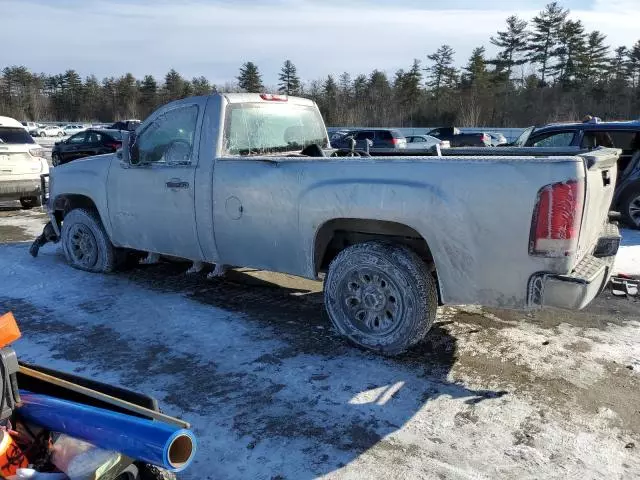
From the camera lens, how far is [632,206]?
9.10 m

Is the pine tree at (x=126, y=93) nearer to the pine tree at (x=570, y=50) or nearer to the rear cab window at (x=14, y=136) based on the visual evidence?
the pine tree at (x=570, y=50)

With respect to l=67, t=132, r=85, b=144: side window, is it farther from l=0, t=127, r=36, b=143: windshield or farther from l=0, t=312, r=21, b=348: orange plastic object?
l=0, t=312, r=21, b=348: orange plastic object

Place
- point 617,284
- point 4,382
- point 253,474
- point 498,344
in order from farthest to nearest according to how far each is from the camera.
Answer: point 617,284
point 498,344
point 253,474
point 4,382

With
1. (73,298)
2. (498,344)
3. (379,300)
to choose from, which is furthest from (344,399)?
(73,298)

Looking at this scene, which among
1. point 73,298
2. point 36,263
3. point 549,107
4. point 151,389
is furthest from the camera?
point 549,107

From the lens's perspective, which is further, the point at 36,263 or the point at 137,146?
the point at 36,263

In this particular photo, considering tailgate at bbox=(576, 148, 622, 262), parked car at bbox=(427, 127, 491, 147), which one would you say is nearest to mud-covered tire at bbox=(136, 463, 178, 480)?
tailgate at bbox=(576, 148, 622, 262)

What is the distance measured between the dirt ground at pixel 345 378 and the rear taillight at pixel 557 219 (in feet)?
3.15

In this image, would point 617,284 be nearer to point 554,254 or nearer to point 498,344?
point 498,344

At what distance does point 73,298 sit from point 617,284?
5.42 m

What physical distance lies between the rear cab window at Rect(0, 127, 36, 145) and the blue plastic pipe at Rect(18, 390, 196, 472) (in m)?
9.69

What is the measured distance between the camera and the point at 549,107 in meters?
50.2

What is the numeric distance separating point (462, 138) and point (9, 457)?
27723mm

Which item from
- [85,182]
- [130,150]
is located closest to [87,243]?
[85,182]
